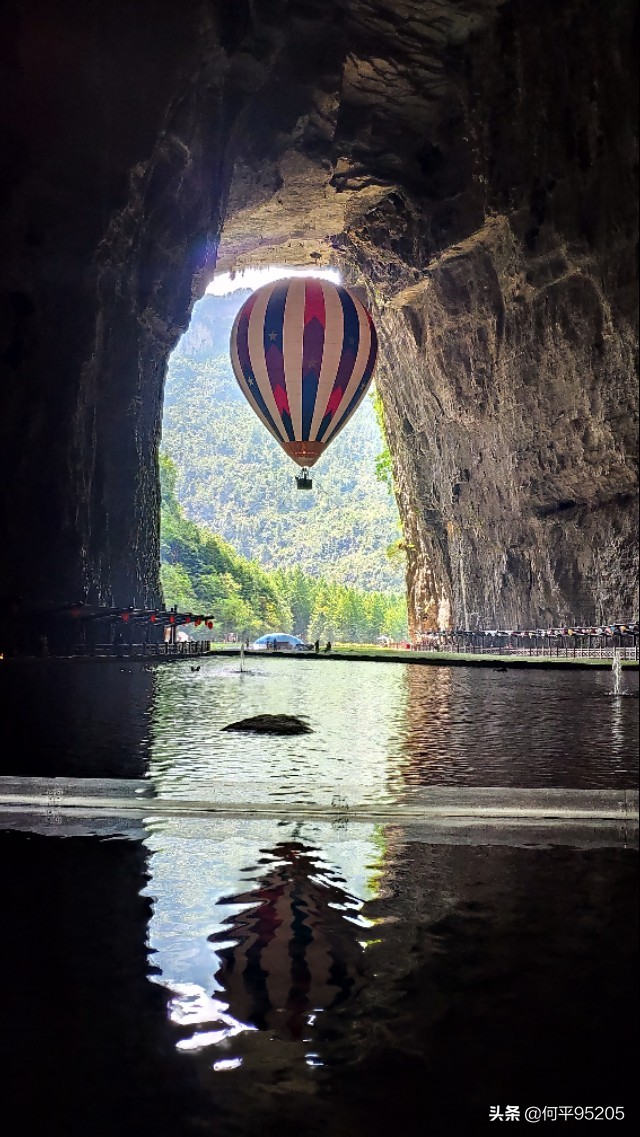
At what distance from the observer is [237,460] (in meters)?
167

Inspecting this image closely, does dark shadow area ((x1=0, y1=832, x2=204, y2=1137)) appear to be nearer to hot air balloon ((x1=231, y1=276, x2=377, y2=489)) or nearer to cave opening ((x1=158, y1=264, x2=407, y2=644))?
hot air balloon ((x1=231, y1=276, x2=377, y2=489))

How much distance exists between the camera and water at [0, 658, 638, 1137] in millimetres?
1720

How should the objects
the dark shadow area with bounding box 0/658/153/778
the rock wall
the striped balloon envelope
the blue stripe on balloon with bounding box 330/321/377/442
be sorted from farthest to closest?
A: the rock wall → the blue stripe on balloon with bounding box 330/321/377/442 → the striped balloon envelope → the dark shadow area with bounding box 0/658/153/778

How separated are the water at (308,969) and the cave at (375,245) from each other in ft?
36.5

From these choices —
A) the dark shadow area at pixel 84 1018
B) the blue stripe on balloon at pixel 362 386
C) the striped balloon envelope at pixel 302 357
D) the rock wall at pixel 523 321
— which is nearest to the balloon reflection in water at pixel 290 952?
the dark shadow area at pixel 84 1018

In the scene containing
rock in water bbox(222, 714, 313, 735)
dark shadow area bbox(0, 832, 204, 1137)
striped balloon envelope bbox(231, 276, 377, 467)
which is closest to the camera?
dark shadow area bbox(0, 832, 204, 1137)

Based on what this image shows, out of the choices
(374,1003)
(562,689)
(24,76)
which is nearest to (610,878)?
(374,1003)

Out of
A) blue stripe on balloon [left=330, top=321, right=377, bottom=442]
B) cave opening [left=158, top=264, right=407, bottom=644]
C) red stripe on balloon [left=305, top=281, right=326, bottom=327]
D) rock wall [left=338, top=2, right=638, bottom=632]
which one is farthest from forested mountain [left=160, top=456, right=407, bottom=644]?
red stripe on balloon [left=305, top=281, right=326, bottom=327]

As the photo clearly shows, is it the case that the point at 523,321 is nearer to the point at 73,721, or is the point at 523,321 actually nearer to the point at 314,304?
the point at 314,304

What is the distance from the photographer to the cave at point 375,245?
1506 centimetres

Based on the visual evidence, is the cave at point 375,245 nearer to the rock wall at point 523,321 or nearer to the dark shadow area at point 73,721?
the rock wall at point 523,321

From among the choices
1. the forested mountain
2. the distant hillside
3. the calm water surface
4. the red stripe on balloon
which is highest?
the distant hillside

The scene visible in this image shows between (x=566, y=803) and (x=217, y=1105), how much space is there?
3.38 m

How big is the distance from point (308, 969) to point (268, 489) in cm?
16098
